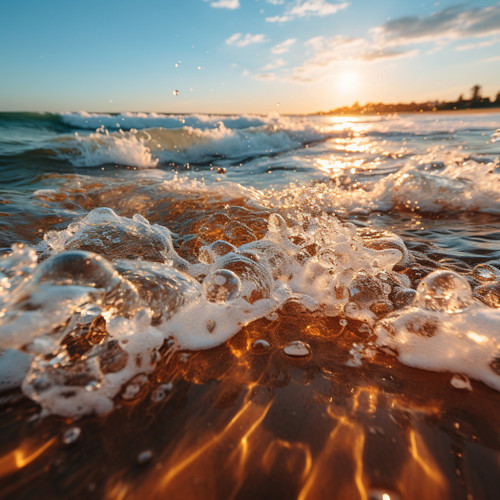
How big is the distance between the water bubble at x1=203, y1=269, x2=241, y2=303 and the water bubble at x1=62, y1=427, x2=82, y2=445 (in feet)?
2.75

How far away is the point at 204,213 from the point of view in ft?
12.0

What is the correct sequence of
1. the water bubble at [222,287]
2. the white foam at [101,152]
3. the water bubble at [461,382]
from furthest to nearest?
the white foam at [101,152], the water bubble at [222,287], the water bubble at [461,382]

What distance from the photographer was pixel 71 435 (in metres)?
1.04

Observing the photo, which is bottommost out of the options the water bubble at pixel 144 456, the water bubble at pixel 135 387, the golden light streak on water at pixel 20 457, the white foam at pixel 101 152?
the white foam at pixel 101 152

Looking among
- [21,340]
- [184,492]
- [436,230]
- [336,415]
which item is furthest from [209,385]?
[436,230]

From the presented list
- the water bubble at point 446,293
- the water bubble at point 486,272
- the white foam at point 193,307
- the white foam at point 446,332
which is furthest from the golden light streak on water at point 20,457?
the water bubble at point 486,272

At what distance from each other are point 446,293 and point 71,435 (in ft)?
5.91

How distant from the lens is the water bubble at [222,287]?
1.74 metres

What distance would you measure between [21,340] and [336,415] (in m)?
1.22

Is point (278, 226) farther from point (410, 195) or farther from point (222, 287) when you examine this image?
point (410, 195)

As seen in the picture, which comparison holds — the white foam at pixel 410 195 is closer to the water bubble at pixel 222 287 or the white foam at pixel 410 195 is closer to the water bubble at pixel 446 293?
the water bubble at pixel 222 287

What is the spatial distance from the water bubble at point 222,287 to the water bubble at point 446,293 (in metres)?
1.04

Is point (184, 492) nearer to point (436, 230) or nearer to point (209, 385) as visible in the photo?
point (209, 385)

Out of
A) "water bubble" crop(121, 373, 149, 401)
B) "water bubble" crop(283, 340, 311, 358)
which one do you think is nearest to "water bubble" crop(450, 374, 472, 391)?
"water bubble" crop(283, 340, 311, 358)
